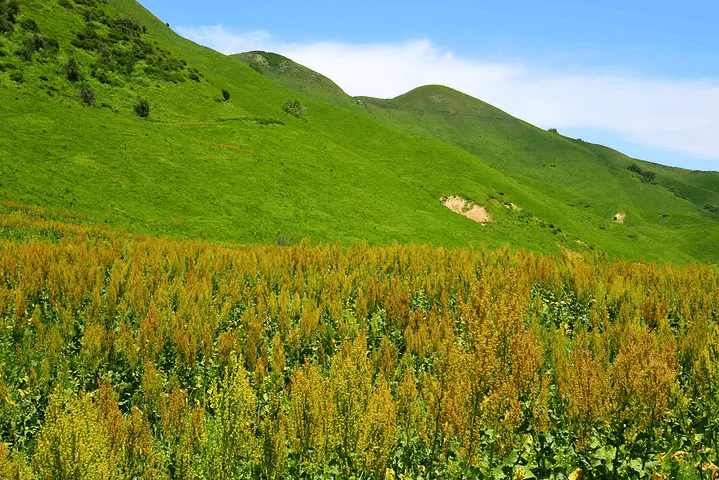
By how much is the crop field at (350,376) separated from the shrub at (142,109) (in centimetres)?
4116

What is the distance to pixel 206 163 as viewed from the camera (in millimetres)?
42281

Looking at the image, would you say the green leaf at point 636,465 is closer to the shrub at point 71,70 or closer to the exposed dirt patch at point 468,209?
the exposed dirt patch at point 468,209

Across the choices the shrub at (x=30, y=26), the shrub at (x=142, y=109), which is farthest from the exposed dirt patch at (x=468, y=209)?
the shrub at (x=30, y=26)

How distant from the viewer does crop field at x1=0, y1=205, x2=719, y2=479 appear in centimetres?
514

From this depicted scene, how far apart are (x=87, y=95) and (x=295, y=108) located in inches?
1603

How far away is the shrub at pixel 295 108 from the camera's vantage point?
82250mm

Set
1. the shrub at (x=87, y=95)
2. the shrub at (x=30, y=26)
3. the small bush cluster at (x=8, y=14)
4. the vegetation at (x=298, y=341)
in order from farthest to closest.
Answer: the shrub at (x=30, y=26) → the small bush cluster at (x=8, y=14) → the shrub at (x=87, y=95) → the vegetation at (x=298, y=341)

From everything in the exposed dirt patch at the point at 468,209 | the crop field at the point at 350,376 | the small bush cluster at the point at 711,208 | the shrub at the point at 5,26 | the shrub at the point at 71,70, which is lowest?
the crop field at the point at 350,376

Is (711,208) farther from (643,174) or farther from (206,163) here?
(206,163)

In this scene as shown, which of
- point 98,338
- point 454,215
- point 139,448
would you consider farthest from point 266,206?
point 139,448

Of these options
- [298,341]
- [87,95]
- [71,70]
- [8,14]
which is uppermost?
[8,14]

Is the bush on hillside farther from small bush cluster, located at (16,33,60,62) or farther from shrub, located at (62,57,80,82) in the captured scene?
shrub, located at (62,57,80,82)

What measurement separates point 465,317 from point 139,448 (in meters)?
4.40

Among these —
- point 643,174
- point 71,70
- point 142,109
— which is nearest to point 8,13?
point 71,70
